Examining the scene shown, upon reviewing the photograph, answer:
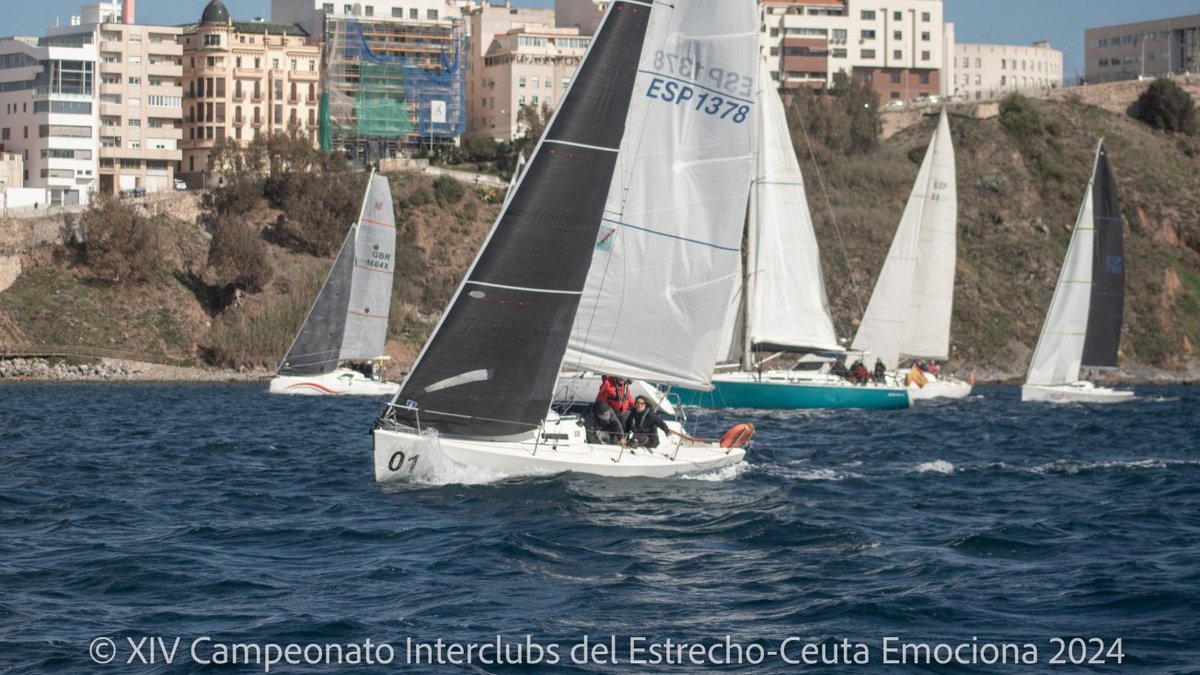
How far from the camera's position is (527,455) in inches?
997

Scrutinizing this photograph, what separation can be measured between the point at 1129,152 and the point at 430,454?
9971 cm

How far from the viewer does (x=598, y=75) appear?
85.0 ft

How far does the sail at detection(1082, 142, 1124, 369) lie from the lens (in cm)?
5803

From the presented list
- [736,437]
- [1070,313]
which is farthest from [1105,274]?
[736,437]

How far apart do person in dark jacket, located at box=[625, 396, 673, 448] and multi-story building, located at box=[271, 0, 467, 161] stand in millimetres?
82346

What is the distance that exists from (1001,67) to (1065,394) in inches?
4599

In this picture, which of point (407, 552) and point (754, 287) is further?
point (754, 287)

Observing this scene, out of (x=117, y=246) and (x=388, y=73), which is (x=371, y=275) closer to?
(x=117, y=246)

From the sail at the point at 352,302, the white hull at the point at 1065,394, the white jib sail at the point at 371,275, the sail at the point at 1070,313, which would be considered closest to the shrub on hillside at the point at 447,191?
the white jib sail at the point at 371,275

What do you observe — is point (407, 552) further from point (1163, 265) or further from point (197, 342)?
point (1163, 265)

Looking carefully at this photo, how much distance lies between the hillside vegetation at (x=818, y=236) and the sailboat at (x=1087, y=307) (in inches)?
796

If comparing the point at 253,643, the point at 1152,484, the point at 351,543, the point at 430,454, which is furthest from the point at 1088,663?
the point at 1152,484

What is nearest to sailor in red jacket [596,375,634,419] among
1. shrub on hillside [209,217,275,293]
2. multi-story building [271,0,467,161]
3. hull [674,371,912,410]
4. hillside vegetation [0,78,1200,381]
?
hull [674,371,912,410]

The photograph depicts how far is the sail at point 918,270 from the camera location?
58.3 m
